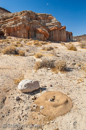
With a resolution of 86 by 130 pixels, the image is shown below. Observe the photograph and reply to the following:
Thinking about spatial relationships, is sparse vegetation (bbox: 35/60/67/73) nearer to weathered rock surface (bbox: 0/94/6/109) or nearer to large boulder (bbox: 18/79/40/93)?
large boulder (bbox: 18/79/40/93)

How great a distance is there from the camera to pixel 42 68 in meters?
5.90

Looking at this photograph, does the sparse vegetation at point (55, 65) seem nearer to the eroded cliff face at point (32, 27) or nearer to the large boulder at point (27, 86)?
the large boulder at point (27, 86)

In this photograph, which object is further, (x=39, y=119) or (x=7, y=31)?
(x=7, y=31)

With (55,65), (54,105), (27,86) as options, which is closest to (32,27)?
(55,65)

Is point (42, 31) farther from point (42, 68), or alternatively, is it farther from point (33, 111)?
point (33, 111)

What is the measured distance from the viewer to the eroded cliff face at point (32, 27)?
2042cm

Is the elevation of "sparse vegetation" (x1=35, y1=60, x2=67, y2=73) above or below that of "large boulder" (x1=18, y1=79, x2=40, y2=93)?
above

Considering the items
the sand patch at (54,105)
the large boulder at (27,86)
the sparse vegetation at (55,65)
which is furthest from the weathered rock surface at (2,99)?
the sparse vegetation at (55,65)

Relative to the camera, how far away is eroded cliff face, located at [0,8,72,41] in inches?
804

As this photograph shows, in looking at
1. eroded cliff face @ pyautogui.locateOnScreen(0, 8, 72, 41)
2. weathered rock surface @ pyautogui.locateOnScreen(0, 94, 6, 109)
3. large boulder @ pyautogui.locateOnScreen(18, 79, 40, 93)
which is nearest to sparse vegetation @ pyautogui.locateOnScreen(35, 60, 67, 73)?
large boulder @ pyautogui.locateOnScreen(18, 79, 40, 93)

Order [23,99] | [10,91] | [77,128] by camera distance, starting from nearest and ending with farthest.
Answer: [77,128] → [23,99] → [10,91]

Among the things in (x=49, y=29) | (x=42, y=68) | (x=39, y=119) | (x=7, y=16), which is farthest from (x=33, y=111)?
(x=7, y=16)

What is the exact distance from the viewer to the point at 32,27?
71.5 ft

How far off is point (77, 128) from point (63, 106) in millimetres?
628
